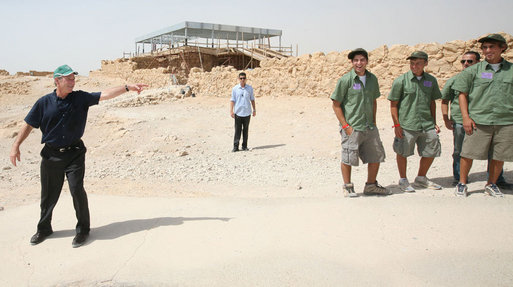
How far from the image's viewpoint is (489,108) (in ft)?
11.8

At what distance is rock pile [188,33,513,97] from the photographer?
9836mm

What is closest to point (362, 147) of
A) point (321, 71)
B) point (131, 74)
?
point (321, 71)

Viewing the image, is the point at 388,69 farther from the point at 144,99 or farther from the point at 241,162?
the point at 144,99

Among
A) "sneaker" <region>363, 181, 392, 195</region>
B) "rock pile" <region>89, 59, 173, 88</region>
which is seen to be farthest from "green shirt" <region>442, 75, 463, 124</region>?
"rock pile" <region>89, 59, 173, 88</region>

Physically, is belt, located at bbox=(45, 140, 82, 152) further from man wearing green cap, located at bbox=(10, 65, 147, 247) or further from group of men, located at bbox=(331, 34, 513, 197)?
group of men, located at bbox=(331, 34, 513, 197)

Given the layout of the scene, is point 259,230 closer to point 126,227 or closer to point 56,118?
point 126,227

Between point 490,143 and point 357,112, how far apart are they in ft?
4.76

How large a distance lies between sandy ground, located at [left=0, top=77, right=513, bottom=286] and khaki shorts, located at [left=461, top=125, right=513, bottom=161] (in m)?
0.46

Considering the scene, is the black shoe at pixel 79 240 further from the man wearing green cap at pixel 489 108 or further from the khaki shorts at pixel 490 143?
the khaki shorts at pixel 490 143

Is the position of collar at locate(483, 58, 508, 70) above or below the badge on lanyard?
above

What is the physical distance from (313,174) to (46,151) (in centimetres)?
380

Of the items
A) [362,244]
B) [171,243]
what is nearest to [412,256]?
[362,244]

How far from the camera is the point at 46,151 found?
119 inches

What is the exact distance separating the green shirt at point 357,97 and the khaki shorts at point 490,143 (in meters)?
1.10
